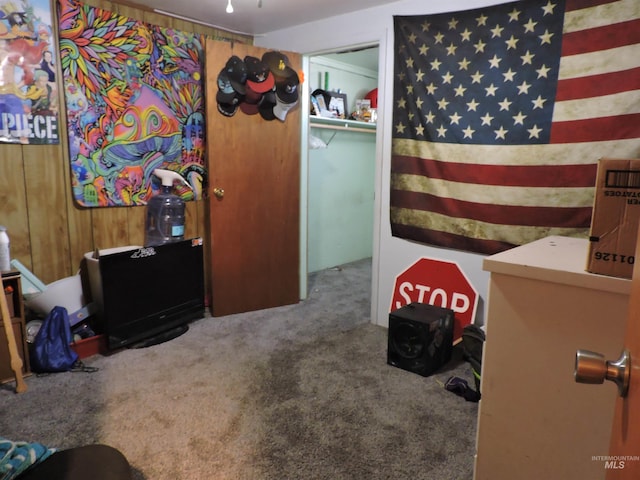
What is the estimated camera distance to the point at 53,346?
7.97 ft

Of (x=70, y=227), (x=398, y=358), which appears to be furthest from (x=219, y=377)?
(x=70, y=227)

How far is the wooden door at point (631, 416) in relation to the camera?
0.58 metres

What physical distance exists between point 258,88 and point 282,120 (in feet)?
0.99

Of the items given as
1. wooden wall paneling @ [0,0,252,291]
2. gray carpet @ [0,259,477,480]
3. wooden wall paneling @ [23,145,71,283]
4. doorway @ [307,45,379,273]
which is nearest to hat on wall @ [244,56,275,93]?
wooden wall paneling @ [0,0,252,291]

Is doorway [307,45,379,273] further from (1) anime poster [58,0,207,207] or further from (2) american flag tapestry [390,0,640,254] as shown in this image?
(2) american flag tapestry [390,0,640,254]

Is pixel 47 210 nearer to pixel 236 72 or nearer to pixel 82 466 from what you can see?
pixel 236 72

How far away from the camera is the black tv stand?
280cm

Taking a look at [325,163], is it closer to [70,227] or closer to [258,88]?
[258,88]

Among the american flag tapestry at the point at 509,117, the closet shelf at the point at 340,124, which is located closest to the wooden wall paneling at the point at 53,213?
the closet shelf at the point at 340,124

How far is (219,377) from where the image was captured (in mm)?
2420

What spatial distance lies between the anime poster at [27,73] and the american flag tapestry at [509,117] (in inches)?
84.0

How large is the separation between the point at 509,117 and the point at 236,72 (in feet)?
6.12

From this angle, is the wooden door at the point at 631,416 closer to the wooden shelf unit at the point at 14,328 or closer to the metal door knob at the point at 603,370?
the metal door knob at the point at 603,370

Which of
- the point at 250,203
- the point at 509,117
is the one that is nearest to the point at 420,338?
the point at 509,117
